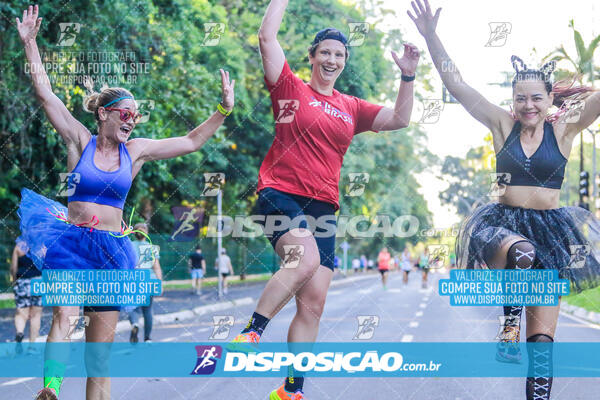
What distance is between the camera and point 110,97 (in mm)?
3928

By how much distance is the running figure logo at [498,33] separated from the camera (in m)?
5.07

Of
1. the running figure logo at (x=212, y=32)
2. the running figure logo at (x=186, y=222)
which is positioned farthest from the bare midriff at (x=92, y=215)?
the running figure logo at (x=186, y=222)

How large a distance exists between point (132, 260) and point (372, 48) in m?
17.2

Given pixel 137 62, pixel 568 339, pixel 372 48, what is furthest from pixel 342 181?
pixel 568 339

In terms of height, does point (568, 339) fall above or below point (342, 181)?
below

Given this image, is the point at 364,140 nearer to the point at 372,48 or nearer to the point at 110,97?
the point at 372,48

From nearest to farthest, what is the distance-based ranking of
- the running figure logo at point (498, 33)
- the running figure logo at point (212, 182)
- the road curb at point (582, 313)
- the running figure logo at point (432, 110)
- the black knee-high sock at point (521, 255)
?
the black knee-high sock at point (521, 255)
the running figure logo at point (498, 33)
the running figure logo at point (432, 110)
the running figure logo at point (212, 182)
the road curb at point (582, 313)

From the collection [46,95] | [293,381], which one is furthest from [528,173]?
[46,95]

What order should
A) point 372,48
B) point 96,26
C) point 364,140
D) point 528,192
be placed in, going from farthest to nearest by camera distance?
point 364,140, point 372,48, point 96,26, point 528,192

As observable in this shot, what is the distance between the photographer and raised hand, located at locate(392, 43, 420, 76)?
13.2 ft

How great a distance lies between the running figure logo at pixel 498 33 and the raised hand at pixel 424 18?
1.02 meters

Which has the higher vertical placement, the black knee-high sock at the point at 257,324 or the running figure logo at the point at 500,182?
the running figure logo at the point at 500,182

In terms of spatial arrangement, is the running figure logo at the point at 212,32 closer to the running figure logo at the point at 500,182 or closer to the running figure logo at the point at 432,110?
the running figure logo at the point at 432,110

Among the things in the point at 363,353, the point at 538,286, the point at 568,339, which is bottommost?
the point at 568,339
